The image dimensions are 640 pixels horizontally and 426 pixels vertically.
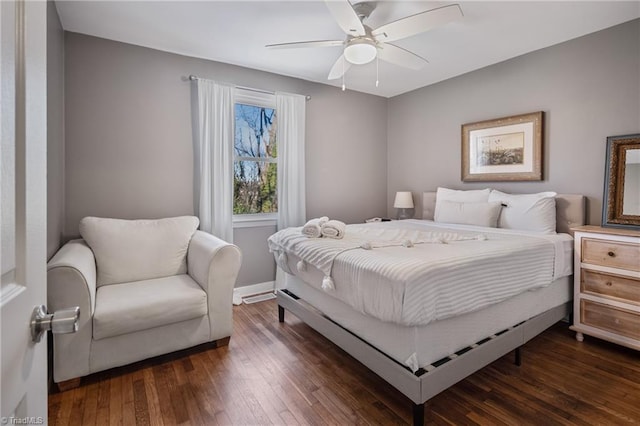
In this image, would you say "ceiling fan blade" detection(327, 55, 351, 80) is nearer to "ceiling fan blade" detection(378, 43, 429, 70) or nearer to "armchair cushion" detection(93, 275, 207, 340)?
"ceiling fan blade" detection(378, 43, 429, 70)

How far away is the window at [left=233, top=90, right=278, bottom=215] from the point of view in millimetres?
3693

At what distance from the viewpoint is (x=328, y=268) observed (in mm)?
2023

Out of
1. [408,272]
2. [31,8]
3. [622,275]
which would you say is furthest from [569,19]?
[31,8]

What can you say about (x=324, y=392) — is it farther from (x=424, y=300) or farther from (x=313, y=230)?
(x=313, y=230)

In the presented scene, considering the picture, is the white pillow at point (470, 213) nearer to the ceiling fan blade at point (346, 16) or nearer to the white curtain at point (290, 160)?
the white curtain at point (290, 160)

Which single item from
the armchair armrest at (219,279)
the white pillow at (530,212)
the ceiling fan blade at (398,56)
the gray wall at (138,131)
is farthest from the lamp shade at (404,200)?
the armchair armrest at (219,279)

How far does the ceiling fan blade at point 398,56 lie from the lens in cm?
252

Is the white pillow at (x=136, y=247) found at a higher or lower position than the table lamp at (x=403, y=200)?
lower

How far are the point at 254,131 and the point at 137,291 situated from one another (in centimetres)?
219

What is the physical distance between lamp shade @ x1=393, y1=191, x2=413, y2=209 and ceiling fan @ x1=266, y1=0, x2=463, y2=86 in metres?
1.95

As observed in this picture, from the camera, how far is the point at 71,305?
188 centimetres

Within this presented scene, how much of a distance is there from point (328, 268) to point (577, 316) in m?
2.11

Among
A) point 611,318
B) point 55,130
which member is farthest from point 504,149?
point 55,130

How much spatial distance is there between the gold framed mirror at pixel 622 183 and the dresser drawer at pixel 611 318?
2.18 feet
